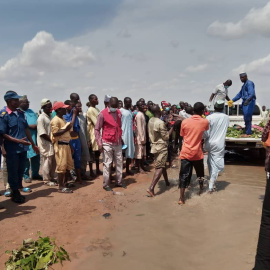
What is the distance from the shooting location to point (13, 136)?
4754 mm

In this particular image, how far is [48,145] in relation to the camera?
5.84 meters

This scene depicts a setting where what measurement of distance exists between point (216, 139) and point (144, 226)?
2277 millimetres

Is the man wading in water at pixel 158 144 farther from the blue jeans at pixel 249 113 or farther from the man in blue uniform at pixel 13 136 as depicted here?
the blue jeans at pixel 249 113

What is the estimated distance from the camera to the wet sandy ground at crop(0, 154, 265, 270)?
10.1 ft

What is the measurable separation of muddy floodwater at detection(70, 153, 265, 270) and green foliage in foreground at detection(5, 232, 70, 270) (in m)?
0.30

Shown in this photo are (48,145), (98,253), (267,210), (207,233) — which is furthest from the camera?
(48,145)

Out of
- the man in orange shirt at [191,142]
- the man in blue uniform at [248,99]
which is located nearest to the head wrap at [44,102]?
the man in orange shirt at [191,142]

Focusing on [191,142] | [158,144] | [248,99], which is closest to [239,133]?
[248,99]

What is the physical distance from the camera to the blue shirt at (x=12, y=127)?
180 inches

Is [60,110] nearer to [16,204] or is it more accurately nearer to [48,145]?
[48,145]

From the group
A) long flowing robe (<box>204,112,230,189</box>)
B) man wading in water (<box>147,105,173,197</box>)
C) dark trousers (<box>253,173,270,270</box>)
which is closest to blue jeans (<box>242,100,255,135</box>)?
long flowing robe (<box>204,112,230,189</box>)

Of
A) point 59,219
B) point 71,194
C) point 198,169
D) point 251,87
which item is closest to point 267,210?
point 198,169

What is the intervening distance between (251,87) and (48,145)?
610 centimetres

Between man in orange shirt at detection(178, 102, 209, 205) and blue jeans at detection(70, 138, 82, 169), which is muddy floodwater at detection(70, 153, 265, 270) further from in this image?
blue jeans at detection(70, 138, 82, 169)
